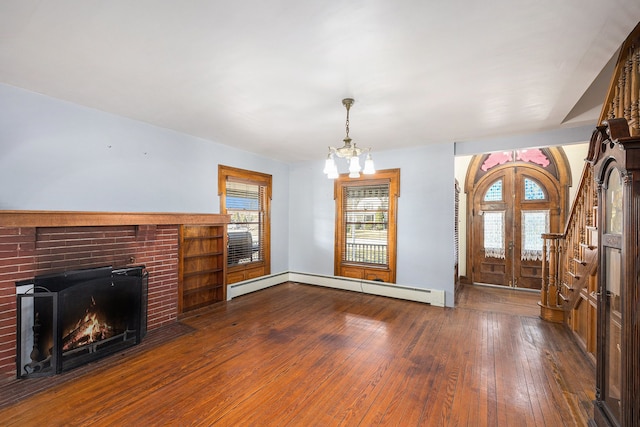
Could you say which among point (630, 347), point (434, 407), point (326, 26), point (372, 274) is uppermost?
point (326, 26)

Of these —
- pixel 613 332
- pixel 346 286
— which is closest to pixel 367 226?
pixel 346 286

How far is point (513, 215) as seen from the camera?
5.91 meters

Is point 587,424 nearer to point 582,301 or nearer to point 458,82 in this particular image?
point 582,301

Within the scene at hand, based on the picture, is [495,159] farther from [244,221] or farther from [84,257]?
[84,257]

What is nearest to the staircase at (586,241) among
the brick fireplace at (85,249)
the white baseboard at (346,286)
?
the white baseboard at (346,286)

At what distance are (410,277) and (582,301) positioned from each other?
227 centimetres

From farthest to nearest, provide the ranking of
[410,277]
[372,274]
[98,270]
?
[372,274] → [410,277] → [98,270]

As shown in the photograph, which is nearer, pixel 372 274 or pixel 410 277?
pixel 410 277

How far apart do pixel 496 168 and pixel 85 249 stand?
7281 millimetres

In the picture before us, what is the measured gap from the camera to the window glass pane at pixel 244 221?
5141mm

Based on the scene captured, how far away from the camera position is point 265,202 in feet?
19.2

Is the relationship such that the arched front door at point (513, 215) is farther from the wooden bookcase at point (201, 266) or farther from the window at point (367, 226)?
the wooden bookcase at point (201, 266)

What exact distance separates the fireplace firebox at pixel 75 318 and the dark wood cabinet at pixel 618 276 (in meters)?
4.26

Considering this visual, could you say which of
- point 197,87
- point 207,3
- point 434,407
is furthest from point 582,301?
point 197,87
